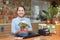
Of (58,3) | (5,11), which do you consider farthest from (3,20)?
(58,3)

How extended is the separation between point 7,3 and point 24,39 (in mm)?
2288

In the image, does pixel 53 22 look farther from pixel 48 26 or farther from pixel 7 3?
pixel 7 3

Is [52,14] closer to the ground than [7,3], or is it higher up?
closer to the ground

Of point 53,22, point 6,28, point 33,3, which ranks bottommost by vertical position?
point 6,28

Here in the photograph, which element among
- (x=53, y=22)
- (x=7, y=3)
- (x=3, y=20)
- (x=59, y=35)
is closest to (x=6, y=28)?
(x=3, y=20)

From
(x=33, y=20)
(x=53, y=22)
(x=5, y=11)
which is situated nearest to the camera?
(x=53, y=22)

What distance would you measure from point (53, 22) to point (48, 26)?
279 mm

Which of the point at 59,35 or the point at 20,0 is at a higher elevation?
the point at 20,0

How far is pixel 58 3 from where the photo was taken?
427 cm

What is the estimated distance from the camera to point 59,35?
2092mm

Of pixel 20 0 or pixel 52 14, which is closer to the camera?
pixel 52 14

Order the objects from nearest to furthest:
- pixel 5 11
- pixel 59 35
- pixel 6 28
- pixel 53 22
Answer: pixel 59 35, pixel 53 22, pixel 6 28, pixel 5 11

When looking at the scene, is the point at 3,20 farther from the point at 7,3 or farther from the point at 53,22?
the point at 53,22

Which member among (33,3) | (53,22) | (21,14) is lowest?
(53,22)
